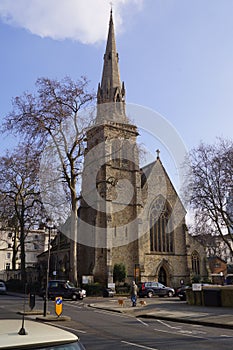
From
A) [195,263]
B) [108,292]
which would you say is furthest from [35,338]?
[195,263]

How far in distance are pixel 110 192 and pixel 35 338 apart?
36617 mm

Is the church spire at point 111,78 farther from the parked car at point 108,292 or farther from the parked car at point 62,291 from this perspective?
the parked car at point 62,291

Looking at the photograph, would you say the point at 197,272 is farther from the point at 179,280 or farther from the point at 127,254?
the point at 127,254

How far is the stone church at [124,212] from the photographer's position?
38.4 meters

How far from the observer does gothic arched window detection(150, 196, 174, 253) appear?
41966 millimetres

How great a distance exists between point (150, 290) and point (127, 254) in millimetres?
7714

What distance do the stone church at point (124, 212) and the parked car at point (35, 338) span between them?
3172 centimetres

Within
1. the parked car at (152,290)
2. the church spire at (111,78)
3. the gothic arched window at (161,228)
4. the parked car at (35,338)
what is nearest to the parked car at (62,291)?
the parked car at (152,290)

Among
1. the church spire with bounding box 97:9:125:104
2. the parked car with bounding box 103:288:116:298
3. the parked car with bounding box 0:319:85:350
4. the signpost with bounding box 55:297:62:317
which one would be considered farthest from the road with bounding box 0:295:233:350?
the church spire with bounding box 97:9:125:104

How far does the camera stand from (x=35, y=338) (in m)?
3.17

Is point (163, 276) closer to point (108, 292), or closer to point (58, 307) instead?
point (108, 292)

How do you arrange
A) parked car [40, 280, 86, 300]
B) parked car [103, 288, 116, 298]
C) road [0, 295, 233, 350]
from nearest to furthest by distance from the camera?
1. road [0, 295, 233, 350]
2. parked car [40, 280, 86, 300]
3. parked car [103, 288, 116, 298]

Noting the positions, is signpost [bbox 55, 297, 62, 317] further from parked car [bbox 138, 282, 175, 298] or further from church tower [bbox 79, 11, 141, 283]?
church tower [bbox 79, 11, 141, 283]

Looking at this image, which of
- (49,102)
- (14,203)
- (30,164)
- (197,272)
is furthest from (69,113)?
(197,272)
